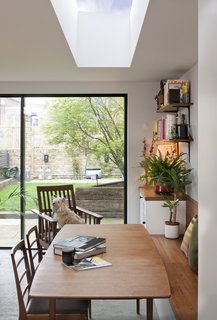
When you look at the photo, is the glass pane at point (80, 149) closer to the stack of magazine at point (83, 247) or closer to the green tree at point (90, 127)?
the green tree at point (90, 127)

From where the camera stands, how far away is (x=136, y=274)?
1.97 m

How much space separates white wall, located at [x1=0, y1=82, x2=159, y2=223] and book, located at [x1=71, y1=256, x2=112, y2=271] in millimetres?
2682

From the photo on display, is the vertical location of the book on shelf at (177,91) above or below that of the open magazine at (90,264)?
above

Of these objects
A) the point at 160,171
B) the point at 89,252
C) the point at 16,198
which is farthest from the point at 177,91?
the point at 16,198

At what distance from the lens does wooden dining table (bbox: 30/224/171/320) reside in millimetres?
1719

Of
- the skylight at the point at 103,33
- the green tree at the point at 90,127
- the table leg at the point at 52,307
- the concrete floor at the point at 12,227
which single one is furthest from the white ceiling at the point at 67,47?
the concrete floor at the point at 12,227

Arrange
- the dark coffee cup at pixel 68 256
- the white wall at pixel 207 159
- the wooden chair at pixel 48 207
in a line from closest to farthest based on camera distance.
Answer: the white wall at pixel 207 159 < the dark coffee cup at pixel 68 256 < the wooden chair at pixel 48 207

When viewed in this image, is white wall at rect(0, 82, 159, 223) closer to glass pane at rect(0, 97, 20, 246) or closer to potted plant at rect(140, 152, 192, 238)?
glass pane at rect(0, 97, 20, 246)

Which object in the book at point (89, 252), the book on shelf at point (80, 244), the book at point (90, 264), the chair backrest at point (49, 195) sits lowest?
the book at point (90, 264)

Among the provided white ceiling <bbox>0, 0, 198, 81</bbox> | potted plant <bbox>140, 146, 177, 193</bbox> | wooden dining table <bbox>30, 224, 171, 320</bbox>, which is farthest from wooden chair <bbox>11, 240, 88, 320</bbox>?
potted plant <bbox>140, 146, 177, 193</bbox>

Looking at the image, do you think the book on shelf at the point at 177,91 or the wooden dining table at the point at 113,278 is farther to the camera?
the book on shelf at the point at 177,91

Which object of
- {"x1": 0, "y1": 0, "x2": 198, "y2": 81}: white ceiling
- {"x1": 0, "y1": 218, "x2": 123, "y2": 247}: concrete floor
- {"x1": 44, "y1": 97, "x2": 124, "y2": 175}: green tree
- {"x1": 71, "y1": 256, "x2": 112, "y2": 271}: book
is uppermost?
{"x1": 0, "y1": 0, "x2": 198, "y2": 81}: white ceiling

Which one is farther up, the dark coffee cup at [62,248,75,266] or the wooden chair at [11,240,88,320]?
the dark coffee cup at [62,248,75,266]

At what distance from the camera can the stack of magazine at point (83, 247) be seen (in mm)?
2259
